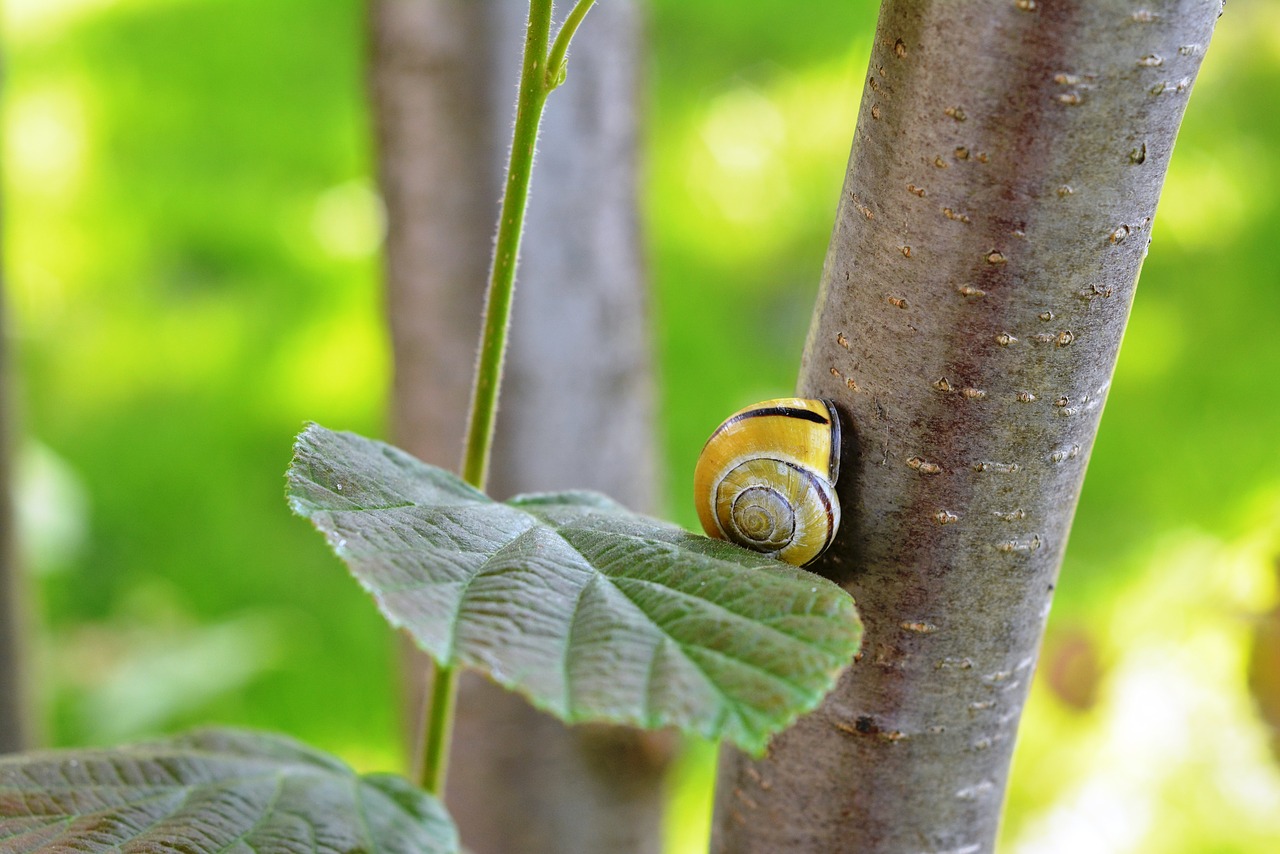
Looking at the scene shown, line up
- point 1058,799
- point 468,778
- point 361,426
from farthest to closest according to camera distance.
Answer: point 361,426
point 1058,799
point 468,778

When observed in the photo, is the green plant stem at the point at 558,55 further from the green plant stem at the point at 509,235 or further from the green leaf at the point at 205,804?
the green leaf at the point at 205,804

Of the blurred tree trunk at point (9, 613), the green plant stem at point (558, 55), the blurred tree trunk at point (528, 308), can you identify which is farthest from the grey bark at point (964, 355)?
the blurred tree trunk at point (9, 613)

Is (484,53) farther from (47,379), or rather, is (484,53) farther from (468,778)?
(47,379)

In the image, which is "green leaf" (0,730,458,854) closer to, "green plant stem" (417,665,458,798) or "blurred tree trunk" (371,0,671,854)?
"green plant stem" (417,665,458,798)

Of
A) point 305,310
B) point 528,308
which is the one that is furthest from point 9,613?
point 305,310

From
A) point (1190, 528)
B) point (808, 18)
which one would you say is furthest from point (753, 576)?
point (808, 18)

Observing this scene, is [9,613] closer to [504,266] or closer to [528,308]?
[528,308]
